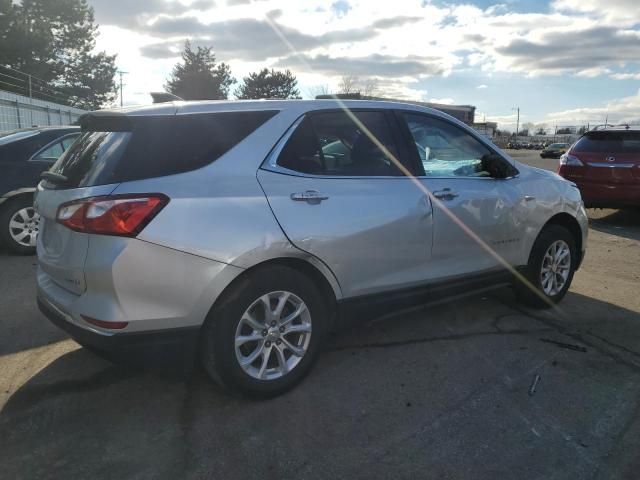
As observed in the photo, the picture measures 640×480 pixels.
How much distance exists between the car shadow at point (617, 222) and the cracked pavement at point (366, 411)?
17.0 feet

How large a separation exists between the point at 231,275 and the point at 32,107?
69.7 ft

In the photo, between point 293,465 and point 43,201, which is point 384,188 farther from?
point 43,201

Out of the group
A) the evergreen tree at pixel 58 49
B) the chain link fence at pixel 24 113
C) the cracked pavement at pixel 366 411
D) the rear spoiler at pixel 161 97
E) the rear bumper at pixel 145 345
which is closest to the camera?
the cracked pavement at pixel 366 411

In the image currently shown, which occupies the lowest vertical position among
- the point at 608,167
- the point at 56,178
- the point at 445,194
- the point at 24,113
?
the point at 608,167

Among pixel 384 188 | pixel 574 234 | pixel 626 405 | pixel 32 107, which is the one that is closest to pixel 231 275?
pixel 384 188

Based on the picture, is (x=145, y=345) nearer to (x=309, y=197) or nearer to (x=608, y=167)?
(x=309, y=197)

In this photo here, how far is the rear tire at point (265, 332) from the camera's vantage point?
9.55 ft

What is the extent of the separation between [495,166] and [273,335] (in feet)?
7.63

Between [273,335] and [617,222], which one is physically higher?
[273,335]

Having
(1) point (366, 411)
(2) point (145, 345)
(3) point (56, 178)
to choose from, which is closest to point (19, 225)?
(3) point (56, 178)

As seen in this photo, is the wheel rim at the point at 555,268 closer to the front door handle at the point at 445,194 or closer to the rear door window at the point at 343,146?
the front door handle at the point at 445,194

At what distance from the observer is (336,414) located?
305cm

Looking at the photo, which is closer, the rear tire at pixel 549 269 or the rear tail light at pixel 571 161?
the rear tire at pixel 549 269

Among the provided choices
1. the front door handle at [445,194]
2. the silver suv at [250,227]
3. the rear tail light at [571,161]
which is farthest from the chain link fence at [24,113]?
the front door handle at [445,194]
